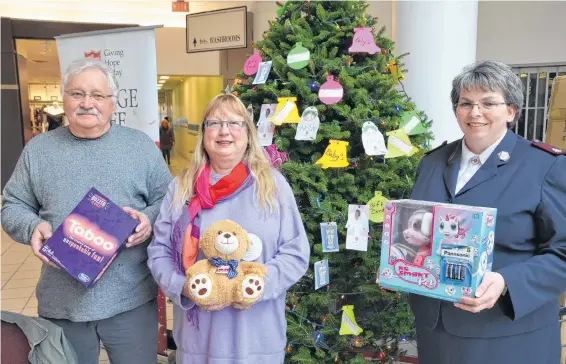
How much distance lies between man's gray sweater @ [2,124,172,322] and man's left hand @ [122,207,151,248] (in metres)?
0.05

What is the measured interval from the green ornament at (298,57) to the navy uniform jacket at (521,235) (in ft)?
3.39

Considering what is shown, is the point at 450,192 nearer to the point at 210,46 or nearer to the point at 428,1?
the point at 428,1

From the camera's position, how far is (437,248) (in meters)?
1.25

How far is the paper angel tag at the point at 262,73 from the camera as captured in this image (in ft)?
7.51

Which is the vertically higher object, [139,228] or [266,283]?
[139,228]

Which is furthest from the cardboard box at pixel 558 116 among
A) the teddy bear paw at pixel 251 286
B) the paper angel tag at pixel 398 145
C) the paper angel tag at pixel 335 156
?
the teddy bear paw at pixel 251 286

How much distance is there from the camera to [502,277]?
1.27 meters

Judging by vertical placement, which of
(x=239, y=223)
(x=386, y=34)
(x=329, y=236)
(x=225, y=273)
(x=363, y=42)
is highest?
(x=386, y=34)

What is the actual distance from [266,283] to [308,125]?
0.95 metres

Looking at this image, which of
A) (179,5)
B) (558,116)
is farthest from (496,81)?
(179,5)

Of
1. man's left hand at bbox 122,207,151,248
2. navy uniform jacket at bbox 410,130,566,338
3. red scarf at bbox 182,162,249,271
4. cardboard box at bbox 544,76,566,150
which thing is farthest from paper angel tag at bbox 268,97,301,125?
cardboard box at bbox 544,76,566,150

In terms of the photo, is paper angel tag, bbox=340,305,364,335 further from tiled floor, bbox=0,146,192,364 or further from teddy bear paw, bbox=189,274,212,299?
tiled floor, bbox=0,146,192,364

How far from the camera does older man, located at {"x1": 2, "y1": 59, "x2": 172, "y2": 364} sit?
5.34 feet

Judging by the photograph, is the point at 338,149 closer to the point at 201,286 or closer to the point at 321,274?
the point at 321,274
